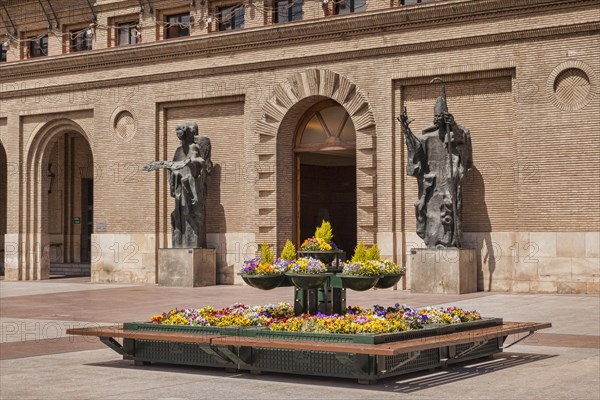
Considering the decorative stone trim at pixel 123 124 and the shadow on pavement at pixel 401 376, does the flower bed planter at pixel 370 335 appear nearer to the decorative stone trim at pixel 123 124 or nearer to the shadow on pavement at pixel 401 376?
the shadow on pavement at pixel 401 376

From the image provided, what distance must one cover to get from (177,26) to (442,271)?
12.2m

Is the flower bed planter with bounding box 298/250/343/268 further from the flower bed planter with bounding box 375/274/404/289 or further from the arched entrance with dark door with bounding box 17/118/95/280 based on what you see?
the arched entrance with dark door with bounding box 17/118/95/280

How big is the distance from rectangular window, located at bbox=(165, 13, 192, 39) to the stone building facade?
0.13 m

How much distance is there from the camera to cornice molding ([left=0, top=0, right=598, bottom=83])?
2422cm

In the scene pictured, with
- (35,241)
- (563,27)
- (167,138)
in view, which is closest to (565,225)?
(563,27)

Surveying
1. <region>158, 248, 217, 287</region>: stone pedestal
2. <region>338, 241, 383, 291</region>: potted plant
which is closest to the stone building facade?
<region>158, 248, 217, 287</region>: stone pedestal

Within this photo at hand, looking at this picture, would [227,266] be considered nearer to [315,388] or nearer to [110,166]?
[110,166]

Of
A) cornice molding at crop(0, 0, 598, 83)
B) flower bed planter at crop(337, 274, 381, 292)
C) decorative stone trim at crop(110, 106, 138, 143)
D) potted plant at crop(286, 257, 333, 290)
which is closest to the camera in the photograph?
flower bed planter at crop(337, 274, 381, 292)

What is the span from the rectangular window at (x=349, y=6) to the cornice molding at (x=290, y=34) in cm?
74

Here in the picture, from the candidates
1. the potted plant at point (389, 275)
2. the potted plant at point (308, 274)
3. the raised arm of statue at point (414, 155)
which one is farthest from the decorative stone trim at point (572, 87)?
the potted plant at point (308, 274)

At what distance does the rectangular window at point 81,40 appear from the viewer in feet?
105

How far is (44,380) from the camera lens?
1112 centimetres

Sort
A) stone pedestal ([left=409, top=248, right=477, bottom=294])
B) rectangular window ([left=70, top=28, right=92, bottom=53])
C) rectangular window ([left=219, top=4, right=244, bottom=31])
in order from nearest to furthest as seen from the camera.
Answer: stone pedestal ([left=409, top=248, right=477, bottom=294]) → rectangular window ([left=219, top=4, right=244, bottom=31]) → rectangular window ([left=70, top=28, right=92, bottom=53])

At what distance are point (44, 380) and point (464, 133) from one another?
49.5ft
